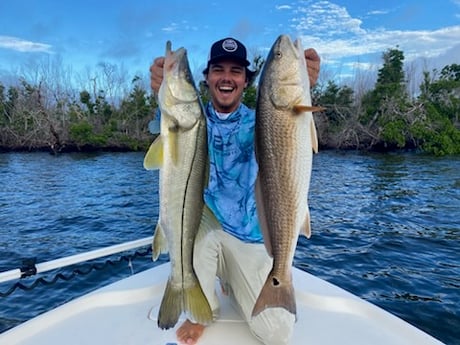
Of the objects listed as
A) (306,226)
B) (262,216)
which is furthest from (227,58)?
(306,226)

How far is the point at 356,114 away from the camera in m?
39.6

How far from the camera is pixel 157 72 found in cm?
297

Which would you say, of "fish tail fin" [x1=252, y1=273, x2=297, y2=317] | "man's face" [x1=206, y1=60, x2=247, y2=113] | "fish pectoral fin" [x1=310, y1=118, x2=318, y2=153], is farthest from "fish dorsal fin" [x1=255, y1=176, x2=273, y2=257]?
"man's face" [x1=206, y1=60, x2=247, y2=113]

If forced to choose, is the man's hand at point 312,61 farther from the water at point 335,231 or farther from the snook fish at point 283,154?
the water at point 335,231

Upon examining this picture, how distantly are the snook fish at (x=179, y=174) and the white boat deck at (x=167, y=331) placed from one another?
479mm

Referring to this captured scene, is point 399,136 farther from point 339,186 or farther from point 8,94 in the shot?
point 8,94

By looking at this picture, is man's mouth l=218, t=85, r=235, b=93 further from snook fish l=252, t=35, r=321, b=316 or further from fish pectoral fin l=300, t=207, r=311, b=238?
fish pectoral fin l=300, t=207, r=311, b=238

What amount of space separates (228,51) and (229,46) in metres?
0.06

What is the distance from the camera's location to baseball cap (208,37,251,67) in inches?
131

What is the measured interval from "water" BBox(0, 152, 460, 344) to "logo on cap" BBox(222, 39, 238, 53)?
2.97 meters

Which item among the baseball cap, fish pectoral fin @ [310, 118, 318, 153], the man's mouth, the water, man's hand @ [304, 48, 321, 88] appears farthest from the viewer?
the water

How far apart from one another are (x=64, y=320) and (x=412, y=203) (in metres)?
13.6

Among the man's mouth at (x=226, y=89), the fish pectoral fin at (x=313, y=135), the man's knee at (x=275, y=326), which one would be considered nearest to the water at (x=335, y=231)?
the man's knee at (x=275, y=326)

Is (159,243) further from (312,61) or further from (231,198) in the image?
(312,61)
